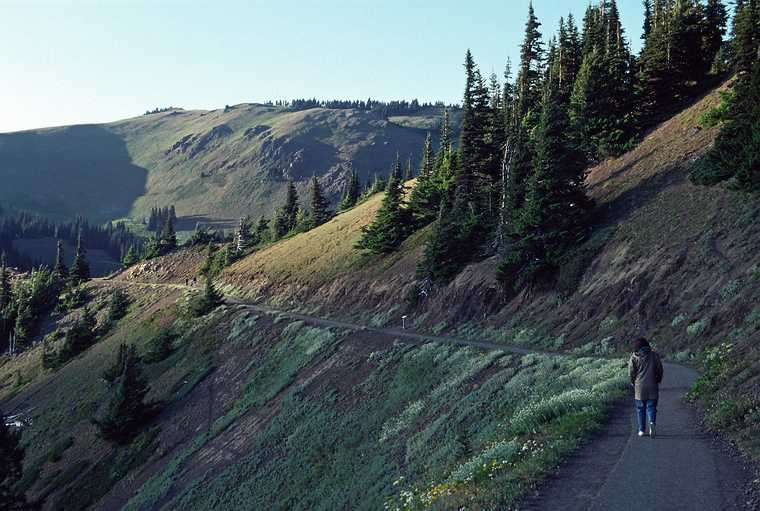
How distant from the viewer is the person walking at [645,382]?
Result: 11.5m

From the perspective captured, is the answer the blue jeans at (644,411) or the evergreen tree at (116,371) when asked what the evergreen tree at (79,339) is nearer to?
the evergreen tree at (116,371)

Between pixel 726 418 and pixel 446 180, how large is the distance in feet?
176

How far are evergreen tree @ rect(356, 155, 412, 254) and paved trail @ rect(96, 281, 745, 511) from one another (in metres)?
49.6

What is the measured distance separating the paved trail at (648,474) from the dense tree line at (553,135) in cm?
1991

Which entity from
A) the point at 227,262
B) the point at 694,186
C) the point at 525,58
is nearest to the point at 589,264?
the point at 694,186

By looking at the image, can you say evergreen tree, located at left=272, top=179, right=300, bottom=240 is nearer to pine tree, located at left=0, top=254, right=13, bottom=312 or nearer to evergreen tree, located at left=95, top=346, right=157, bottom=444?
evergreen tree, located at left=95, top=346, right=157, bottom=444

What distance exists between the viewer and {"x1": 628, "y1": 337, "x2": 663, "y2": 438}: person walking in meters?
11.5

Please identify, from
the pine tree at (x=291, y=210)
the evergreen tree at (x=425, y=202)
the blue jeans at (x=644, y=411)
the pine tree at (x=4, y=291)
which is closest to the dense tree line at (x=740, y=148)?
the blue jeans at (x=644, y=411)

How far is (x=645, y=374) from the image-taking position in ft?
38.9

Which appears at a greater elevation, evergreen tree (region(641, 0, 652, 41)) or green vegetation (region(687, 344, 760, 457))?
evergreen tree (region(641, 0, 652, 41))

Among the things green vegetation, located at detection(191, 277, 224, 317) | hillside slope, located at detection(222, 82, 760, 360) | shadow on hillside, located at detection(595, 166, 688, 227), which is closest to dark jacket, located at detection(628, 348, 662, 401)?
hillside slope, located at detection(222, 82, 760, 360)

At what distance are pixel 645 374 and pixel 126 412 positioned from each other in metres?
42.6

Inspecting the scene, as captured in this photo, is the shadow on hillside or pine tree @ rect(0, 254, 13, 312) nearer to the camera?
the shadow on hillside

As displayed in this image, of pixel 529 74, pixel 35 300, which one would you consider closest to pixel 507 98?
pixel 529 74
